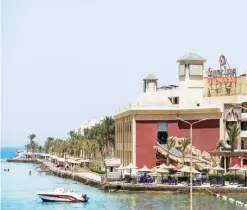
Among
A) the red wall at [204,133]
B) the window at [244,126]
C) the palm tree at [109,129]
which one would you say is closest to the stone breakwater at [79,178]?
the palm tree at [109,129]

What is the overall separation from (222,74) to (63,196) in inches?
1678

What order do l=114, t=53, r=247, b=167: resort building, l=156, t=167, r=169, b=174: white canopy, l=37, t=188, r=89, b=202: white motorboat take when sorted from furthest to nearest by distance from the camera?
l=114, t=53, r=247, b=167: resort building → l=156, t=167, r=169, b=174: white canopy → l=37, t=188, r=89, b=202: white motorboat

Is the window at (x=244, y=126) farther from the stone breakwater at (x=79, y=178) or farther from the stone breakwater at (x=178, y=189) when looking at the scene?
the stone breakwater at (x=178, y=189)

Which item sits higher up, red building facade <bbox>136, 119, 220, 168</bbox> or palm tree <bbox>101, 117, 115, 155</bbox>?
palm tree <bbox>101, 117, 115, 155</bbox>

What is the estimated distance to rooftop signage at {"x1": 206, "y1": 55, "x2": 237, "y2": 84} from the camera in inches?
4277

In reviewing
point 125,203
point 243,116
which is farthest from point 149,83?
point 125,203

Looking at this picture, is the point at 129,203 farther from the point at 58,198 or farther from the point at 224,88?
the point at 224,88

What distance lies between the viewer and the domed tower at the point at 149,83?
11300 cm

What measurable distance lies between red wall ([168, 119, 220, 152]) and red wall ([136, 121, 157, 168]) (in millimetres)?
2616

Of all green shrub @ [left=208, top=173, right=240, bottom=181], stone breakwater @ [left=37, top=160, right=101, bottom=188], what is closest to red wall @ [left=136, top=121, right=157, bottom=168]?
stone breakwater @ [left=37, top=160, right=101, bottom=188]

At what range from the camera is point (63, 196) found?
75.8 metres

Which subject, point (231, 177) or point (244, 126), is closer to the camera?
point (231, 177)

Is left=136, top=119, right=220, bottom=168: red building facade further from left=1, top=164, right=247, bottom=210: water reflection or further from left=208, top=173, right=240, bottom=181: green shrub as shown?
left=1, top=164, right=247, bottom=210: water reflection

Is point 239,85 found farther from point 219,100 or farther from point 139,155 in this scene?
point 139,155
